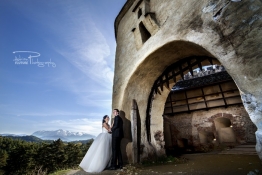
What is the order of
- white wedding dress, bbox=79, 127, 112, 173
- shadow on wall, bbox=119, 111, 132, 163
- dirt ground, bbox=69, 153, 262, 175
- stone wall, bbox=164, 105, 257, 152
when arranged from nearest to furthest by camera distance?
dirt ground, bbox=69, 153, 262, 175 → white wedding dress, bbox=79, 127, 112, 173 → shadow on wall, bbox=119, 111, 132, 163 → stone wall, bbox=164, 105, 257, 152

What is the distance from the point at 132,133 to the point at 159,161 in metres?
1.30

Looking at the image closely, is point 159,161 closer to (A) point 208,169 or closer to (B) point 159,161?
A: (B) point 159,161

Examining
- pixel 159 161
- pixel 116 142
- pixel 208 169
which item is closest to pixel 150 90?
pixel 116 142

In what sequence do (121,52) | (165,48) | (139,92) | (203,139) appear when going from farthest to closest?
(203,139) < (121,52) < (139,92) < (165,48)

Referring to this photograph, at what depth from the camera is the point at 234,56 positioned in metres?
2.14

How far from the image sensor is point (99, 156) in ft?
12.6

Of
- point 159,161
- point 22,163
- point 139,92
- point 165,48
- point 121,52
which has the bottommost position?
point 22,163

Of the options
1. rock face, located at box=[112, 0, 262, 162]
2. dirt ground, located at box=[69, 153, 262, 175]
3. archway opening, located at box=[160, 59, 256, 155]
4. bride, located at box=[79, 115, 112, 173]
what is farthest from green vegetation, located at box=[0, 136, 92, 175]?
dirt ground, located at box=[69, 153, 262, 175]

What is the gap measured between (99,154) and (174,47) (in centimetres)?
383

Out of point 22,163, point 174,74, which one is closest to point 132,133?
point 174,74

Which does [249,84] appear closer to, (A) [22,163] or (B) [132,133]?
(B) [132,133]

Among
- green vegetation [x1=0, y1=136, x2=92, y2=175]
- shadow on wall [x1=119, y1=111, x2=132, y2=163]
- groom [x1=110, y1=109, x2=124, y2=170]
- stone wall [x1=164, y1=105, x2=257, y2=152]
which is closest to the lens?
groom [x1=110, y1=109, x2=124, y2=170]

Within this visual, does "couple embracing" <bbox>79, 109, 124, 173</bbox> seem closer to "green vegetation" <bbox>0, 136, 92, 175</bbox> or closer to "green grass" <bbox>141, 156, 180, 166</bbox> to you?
"green grass" <bbox>141, 156, 180, 166</bbox>

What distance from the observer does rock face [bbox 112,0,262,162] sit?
6.45 feet
